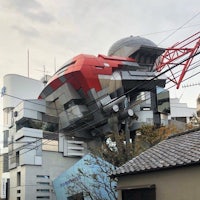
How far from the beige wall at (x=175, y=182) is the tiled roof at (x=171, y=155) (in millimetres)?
293

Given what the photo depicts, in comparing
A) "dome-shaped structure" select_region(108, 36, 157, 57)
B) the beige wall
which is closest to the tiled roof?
the beige wall

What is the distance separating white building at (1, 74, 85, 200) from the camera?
172 feet

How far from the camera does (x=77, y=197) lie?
107 ft

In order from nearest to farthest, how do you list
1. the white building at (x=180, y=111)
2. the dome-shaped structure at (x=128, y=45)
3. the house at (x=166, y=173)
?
the house at (x=166, y=173)
the dome-shaped structure at (x=128, y=45)
the white building at (x=180, y=111)

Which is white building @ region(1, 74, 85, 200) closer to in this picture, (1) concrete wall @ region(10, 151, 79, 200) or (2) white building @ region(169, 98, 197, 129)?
(1) concrete wall @ region(10, 151, 79, 200)

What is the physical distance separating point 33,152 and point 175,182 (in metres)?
40.6

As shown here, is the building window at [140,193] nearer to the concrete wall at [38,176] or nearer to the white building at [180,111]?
the concrete wall at [38,176]

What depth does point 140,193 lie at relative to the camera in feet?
53.0

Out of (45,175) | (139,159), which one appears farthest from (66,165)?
(139,159)

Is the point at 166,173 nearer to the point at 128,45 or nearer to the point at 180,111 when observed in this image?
the point at 128,45

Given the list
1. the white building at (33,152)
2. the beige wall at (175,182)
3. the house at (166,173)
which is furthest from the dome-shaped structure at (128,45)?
the beige wall at (175,182)

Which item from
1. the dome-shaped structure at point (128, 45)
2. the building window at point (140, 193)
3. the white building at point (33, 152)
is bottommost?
the building window at point (140, 193)

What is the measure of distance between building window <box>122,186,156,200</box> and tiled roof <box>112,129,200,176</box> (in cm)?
75

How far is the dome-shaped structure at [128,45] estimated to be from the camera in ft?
193
